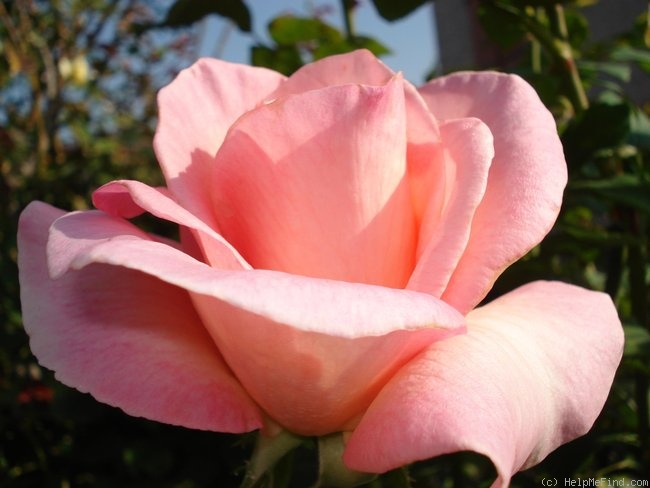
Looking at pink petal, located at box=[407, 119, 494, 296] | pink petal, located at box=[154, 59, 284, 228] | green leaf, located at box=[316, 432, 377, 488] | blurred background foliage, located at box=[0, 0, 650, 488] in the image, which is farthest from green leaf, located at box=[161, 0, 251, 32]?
green leaf, located at box=[316, 432, 377, 488]

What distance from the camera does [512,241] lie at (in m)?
0.39

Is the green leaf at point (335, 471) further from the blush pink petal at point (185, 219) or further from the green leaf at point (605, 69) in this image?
the green leaf at point (605, 69)

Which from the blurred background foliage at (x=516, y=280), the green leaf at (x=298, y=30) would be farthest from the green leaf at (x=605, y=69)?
the green leaf at (x=298, y=30)

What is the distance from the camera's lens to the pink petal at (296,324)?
288 millimetres

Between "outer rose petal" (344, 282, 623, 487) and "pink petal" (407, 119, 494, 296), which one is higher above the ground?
"pink petal" (407, 119, 494, 296)

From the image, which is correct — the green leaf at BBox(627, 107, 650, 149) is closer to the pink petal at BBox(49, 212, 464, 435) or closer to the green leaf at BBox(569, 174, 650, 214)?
the green leaf at BBox(569, 174, 650, 214)

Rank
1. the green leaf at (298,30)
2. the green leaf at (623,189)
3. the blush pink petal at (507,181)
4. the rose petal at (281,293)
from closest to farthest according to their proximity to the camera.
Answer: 1. the rose petal at (281,293)
2. the blush pink petal at (507,181)
3. the green leaf at (623,189)
4. the green leaf at (298,30)

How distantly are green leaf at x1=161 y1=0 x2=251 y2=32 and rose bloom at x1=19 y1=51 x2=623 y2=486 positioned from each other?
0.47 metres

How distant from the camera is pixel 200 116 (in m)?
0.46

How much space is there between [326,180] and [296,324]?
154 millimetres

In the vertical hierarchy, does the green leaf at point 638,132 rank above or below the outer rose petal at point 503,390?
below

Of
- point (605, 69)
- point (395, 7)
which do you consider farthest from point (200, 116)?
point (605, 69)

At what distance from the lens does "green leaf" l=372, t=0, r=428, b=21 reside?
0.76 meters

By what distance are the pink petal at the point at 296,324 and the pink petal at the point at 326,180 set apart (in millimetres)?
56
